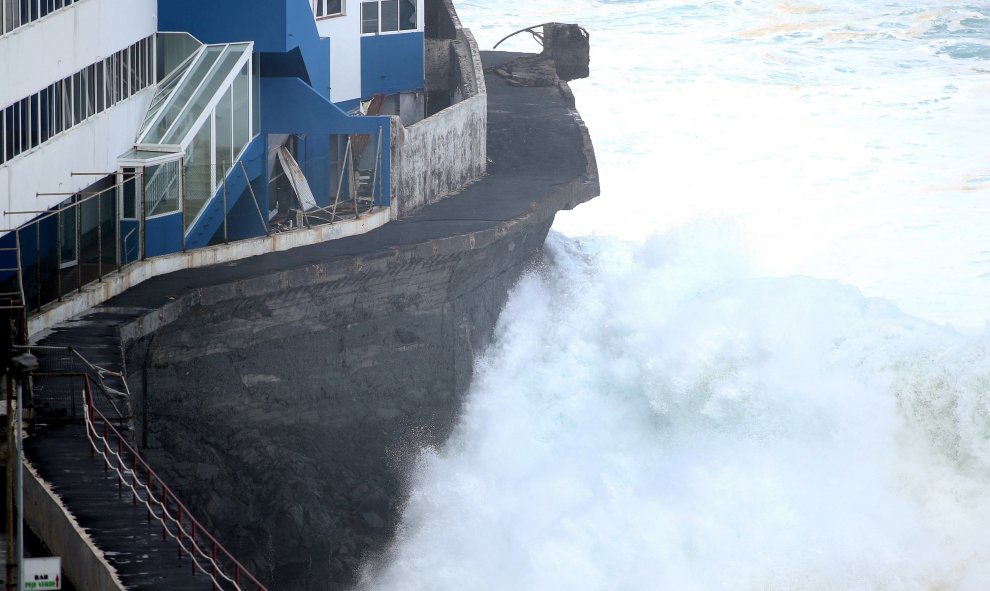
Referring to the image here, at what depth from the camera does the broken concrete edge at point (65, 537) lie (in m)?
11.4

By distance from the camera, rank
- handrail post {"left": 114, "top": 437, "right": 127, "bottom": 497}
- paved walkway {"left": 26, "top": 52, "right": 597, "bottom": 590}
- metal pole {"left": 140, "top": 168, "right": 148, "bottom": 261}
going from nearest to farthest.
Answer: paved walkway {"left": 26, "top": 52, "right": 597, "bottom": 590}, handrail post {"left": 114, "top": 437, "right": 127, "bottom": 497}, metal pole {"left": 140, "top": 168, "right": 148, "bottom": 261}

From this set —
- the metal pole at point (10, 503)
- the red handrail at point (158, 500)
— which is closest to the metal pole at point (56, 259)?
the red handrail at point (158, 500)

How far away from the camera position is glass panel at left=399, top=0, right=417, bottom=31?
28750mm

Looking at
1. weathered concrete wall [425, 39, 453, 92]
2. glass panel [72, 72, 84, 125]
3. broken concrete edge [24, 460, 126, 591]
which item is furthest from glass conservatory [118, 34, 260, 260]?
weathered concrete wall [425, 39, 453, 92]

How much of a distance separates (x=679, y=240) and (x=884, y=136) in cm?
1823

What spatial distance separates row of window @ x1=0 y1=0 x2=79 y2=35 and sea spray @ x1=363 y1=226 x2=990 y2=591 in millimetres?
7433

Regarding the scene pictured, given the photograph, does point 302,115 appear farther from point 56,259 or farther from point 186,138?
point 56,259

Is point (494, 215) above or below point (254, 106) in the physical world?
below

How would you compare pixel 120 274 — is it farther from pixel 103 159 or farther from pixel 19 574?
pixel 19 574

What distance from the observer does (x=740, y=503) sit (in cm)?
1928

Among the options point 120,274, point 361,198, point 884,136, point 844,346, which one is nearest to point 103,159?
point 120,274

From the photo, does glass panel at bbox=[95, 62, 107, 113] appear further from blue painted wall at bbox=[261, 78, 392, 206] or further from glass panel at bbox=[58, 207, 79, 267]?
blue painted wall at bbox=[261, 78, 392, 206]

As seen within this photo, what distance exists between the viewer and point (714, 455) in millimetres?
20641

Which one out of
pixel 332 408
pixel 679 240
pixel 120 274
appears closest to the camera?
pixel 120 274
